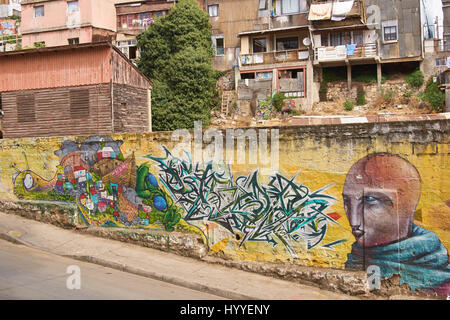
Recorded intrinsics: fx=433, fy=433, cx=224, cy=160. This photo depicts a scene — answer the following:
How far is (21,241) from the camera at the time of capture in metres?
11.4

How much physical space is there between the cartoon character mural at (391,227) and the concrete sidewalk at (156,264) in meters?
1.06

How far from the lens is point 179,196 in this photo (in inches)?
409

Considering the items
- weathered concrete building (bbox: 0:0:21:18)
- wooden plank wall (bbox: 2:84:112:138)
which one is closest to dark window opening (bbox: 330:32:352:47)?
wooden plank wall (bbox: 2:84:112:138)

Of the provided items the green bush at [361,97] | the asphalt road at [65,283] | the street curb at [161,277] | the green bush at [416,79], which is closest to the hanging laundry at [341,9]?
the green bush at [361,97]

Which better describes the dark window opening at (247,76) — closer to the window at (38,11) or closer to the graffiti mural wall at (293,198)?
the window at (38,11)

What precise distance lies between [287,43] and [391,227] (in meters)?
26.3

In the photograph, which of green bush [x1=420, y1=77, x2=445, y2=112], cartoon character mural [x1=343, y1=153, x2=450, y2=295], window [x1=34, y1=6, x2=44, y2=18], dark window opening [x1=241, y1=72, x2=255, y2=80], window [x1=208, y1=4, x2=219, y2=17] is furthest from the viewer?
window [x1=34, y1=6, x2=44, y2=18]

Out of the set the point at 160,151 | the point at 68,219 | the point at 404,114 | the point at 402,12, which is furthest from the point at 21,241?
the point at 402,12

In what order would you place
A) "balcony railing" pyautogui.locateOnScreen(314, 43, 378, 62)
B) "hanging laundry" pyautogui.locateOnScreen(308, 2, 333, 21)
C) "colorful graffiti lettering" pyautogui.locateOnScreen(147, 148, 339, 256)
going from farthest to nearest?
"hanging laundry" pyautogui.locateOnScreen(308, 2, 333, 21), "balcony railing" pyautogui.locateOnScreen(314, 43, 378, 62), "colorful graffiti lettering" pyautogui.locateOnScreen(147, 148, 339, 256)

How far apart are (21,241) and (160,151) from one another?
4511 mm

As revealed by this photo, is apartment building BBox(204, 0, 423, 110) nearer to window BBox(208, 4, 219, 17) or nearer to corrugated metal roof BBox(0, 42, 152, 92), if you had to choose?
window BBox(208, 4, 219, 17)

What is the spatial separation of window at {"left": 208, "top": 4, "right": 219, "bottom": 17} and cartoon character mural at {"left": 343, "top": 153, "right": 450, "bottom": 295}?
2825cm

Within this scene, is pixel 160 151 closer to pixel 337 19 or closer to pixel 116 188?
pixel 116 188

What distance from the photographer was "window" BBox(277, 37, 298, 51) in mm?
32156
